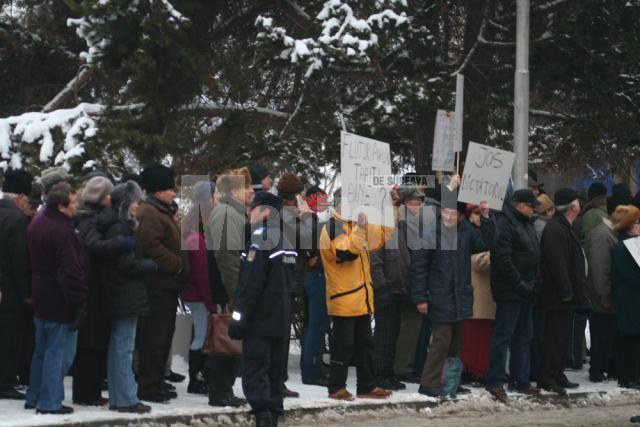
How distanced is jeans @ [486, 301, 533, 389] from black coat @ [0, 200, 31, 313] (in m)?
4.64

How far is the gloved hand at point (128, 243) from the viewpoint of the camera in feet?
32.7

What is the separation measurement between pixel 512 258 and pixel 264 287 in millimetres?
3450

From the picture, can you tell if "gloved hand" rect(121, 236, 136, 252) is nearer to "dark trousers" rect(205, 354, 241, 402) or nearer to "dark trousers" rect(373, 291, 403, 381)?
"dark trousers" rect(205, 354, 241, 402)

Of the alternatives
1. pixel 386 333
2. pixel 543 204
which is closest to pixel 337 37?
pixel 543 204

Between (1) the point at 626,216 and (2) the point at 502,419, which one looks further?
(1) the point at 626,216

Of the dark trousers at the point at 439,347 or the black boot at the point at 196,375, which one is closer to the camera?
the black boot at the point at 196,375

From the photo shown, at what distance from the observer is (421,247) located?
1182 cm

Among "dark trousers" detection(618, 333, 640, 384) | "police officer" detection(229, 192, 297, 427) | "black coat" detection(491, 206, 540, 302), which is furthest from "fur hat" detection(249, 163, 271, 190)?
"dark trousers" detection(618, 333, 640, 384)

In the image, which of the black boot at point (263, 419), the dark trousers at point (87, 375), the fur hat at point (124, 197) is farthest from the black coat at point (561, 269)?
the dark trousers at point (87, 375)

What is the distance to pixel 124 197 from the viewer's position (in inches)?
405

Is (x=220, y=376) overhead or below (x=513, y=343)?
below

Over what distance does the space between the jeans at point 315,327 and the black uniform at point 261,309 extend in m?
2.65

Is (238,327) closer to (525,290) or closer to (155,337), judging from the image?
(155,337)

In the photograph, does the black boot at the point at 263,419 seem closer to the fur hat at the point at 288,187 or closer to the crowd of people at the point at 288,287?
the crowd of people at the point at 288,287
